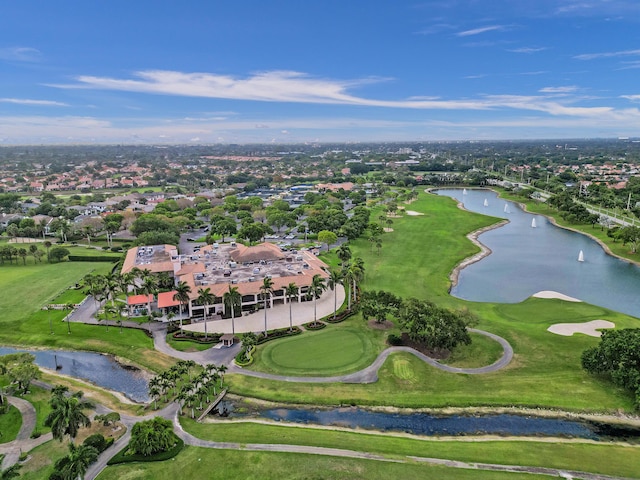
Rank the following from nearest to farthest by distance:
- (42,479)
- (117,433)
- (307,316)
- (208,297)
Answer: (42,479) → (117,433) → (208,297) → (307,316)

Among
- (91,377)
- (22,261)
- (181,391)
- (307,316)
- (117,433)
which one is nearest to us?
(117,433)

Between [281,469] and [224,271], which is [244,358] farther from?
[224,271]

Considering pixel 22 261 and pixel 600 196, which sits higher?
pixel 600 196

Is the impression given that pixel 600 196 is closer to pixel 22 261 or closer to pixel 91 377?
pixel 91 377

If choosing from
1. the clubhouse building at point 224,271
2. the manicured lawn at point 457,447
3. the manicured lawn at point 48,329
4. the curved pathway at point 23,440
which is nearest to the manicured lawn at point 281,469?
the manicured lawn at point 457,447

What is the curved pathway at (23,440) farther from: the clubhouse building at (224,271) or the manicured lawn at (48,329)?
the clubhouse building at (224,271)

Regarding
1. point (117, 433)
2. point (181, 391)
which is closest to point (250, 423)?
point (181, 391)

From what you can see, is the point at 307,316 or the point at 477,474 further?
the point at 307,316

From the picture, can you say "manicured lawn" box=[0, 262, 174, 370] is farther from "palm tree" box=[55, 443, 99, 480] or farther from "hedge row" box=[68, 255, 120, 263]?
"palm tree" box=[55, 443, 99, 480]

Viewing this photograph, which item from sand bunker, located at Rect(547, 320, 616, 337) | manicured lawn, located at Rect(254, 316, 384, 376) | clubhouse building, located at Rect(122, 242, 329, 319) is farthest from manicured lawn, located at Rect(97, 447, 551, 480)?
sand bunker, located at Rect(547, 320, 616, 337)
